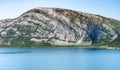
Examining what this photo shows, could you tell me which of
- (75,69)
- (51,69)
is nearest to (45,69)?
(51,69)

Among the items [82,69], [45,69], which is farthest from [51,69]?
[82,69]

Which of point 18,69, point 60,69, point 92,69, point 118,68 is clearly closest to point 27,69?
point 18,69

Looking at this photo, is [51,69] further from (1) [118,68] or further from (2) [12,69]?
(1) [118,68]

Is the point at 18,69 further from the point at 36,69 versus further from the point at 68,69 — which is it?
the point at 68,69

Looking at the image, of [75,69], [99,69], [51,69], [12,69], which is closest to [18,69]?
[12,69]

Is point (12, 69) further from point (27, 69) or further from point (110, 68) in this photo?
point (110, 68)
